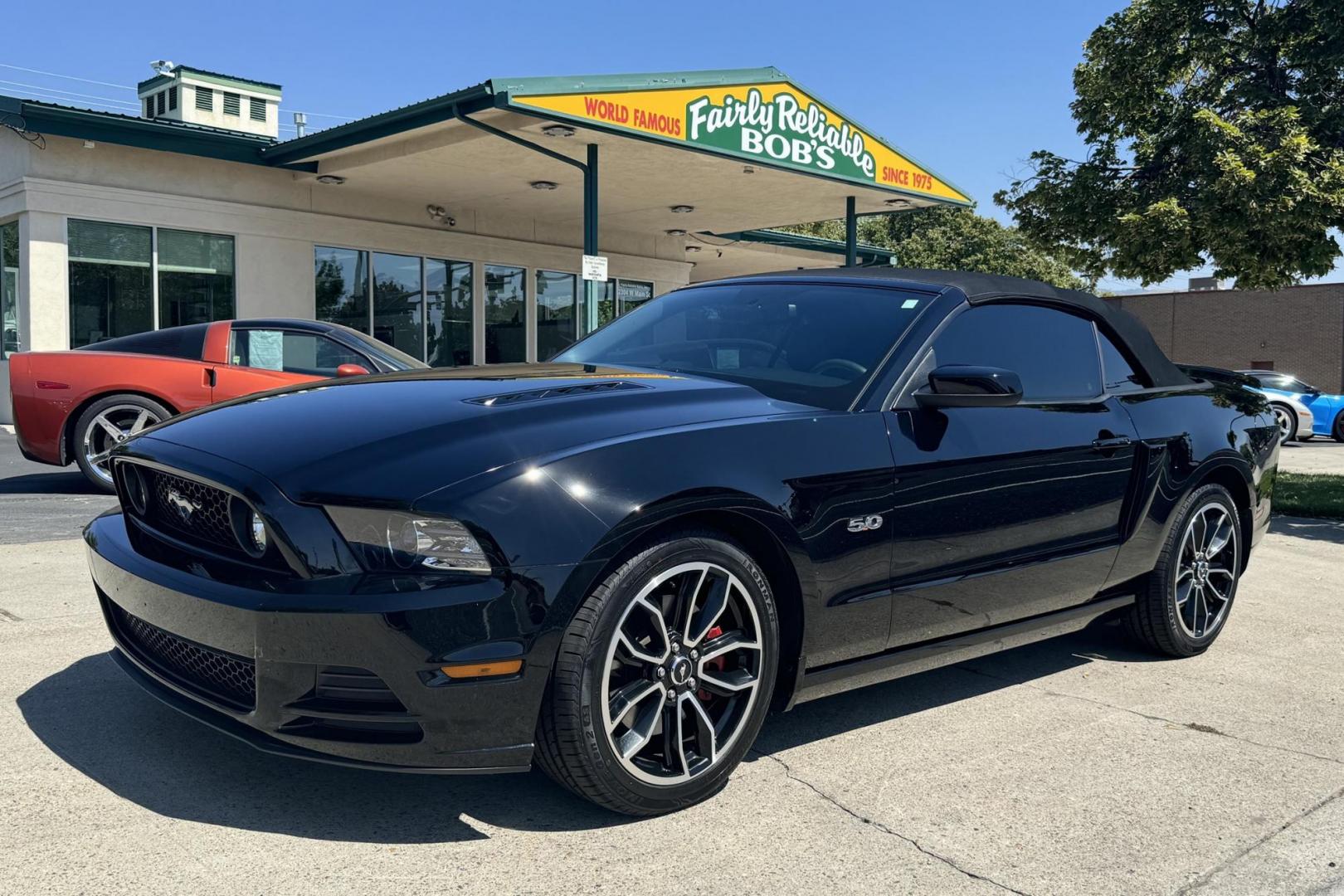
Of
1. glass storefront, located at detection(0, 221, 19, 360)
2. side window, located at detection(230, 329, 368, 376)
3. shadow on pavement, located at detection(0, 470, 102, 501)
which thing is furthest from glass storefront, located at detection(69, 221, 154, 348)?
side window, located at detection(230, 329, 368, 376)

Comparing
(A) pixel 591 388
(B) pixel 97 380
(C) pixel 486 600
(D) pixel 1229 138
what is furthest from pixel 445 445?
(D) pixel 1229 138

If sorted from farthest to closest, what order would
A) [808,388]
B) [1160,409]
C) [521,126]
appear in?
[521,126] → [1160,409] → [808,388]

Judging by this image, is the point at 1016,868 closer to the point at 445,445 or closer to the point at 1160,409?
the point at 445,445

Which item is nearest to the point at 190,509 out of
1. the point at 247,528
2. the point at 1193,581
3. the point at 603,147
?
the point at 247,528

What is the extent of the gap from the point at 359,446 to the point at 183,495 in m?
0.60

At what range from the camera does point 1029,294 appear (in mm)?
4246

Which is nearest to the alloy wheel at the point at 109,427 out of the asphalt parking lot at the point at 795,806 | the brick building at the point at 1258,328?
the asphalt parking lot at the point at 795,806

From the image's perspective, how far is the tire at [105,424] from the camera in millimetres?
8516

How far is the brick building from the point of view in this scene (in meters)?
39.2

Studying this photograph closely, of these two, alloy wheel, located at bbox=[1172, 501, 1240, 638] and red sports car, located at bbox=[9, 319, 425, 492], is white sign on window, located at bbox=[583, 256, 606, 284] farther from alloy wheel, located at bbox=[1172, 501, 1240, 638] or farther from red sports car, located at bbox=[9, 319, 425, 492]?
alloy wheel, located at bbox=[1172, 501, 1240, 638]

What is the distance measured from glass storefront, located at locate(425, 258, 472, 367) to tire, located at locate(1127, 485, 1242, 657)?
1662 cm

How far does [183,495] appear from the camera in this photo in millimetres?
3002

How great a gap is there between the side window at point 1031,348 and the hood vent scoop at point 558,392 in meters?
1.07

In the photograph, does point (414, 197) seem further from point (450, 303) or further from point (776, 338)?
point (776, 338)
